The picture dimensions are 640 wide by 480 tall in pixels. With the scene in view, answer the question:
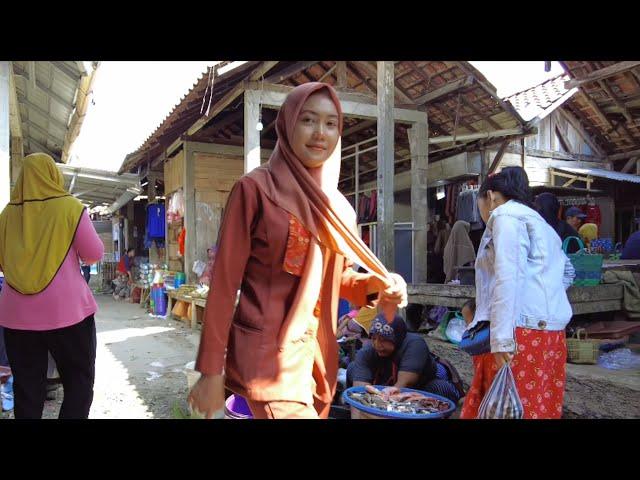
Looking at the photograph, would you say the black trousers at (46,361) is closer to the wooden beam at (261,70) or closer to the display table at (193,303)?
the wooden beam at (261,70)

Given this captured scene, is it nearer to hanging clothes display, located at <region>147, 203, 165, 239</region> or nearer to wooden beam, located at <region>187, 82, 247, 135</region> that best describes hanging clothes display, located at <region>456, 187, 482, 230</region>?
wooden beam, located at <region>187, 82, 247, 135</region>

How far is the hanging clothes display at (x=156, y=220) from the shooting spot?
1216cm

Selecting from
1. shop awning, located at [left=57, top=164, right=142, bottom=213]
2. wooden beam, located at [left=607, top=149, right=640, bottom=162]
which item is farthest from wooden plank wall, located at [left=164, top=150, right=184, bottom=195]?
wooden beam, located at [left=607, top=149, right=640, bottom=162]

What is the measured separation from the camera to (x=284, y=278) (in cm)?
157

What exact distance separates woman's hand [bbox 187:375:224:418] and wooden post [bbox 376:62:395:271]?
12.4ft

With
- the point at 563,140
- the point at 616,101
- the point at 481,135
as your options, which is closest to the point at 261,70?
the point at 481,135

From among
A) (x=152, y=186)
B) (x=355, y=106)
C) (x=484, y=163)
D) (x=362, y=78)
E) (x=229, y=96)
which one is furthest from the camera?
(x=152, y=186)

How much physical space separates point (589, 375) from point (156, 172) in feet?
37.9

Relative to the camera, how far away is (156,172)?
1259 centimetres

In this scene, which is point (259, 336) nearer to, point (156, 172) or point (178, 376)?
point (178, 376)

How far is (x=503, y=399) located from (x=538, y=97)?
9.67 meters

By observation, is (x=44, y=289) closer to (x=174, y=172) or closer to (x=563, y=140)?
(x=174, y=172)
